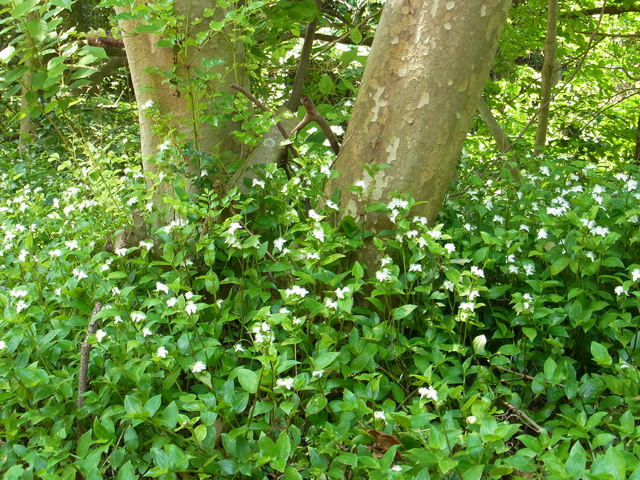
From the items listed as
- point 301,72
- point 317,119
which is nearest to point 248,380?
point 317,119

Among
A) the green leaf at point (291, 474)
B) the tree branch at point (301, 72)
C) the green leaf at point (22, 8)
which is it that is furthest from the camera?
the tree branch at point (301, 72)

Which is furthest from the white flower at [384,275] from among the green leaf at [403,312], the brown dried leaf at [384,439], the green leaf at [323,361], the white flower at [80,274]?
the white flower at [80,274]

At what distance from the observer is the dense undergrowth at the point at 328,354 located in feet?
5.22

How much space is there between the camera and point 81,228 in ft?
9.03

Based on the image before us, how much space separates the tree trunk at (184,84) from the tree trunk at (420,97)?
715 mm

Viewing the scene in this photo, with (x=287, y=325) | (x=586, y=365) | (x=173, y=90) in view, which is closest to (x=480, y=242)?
(x=586, y=365)

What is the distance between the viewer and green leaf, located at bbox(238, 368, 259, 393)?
1593 millimetres

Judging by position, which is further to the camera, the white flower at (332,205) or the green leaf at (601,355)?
the white flower at (332,205)

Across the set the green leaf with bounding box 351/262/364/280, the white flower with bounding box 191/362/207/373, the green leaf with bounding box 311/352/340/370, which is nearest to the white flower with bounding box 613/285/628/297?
the green leaf with bounding box 351/262/364/280

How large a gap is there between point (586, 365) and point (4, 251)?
8.22 feet

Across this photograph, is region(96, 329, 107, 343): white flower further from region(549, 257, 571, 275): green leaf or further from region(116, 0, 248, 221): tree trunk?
region(549, 257, 571, 275): green leaf

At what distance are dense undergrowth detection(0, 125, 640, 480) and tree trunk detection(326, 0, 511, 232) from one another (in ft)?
0.52

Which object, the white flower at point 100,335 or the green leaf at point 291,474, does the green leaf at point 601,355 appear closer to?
the green leaf at point 291,474

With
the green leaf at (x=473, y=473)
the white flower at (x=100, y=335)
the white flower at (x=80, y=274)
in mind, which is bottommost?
the green leaf at (x=473, y=473)
